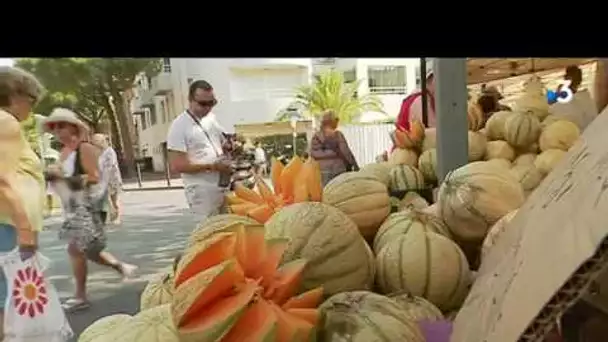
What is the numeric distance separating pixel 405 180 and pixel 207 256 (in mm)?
1025

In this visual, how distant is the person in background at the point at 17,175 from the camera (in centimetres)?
223

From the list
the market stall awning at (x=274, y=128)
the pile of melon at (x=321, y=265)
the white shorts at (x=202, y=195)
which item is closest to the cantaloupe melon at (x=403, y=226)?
the pile of melon at (x=321, y=265)

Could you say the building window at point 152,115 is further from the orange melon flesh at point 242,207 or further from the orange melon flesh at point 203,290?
the orange melon flesh at point 203,290

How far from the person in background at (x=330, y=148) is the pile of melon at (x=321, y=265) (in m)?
1.98

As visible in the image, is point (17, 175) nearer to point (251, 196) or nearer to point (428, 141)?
point (428, 141)

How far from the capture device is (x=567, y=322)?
0.35 metres

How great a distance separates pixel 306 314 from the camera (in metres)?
0.56

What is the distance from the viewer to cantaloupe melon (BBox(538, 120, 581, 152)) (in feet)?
6.32

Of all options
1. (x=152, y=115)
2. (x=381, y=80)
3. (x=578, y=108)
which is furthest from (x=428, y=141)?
(x=381, y=80)

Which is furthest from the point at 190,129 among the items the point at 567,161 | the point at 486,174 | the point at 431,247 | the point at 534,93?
the point at 567,161

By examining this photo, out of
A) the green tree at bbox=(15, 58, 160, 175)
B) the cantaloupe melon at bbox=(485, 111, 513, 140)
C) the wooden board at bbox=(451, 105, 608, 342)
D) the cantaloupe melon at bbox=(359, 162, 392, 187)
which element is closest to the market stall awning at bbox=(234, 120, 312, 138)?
the green tree at bbox=(15, 58, 160, 175)

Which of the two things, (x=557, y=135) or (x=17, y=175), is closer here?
(x=557, y=135)
